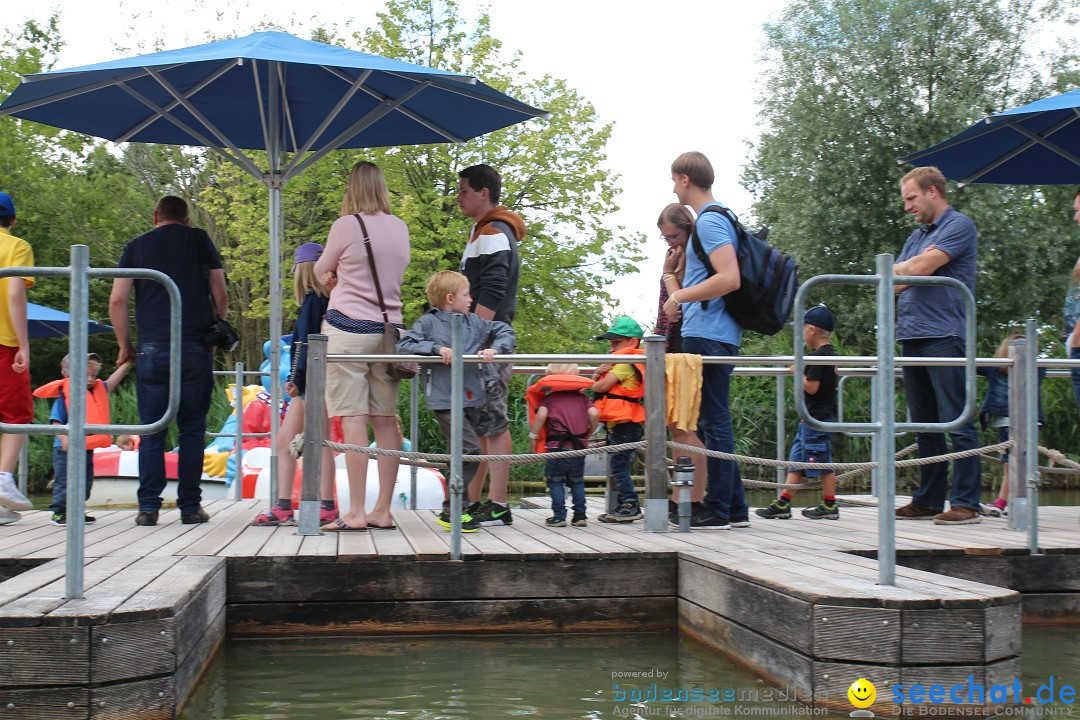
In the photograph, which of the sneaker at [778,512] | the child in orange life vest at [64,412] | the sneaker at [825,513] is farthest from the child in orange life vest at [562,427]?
the child in orange life vest at [64,412]

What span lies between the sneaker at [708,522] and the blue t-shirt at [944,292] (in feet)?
4.51

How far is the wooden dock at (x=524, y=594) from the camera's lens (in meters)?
3.64

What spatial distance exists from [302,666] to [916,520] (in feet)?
12.7

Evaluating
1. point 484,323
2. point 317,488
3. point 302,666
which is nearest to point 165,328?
point 317,488

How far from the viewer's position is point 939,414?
6320 mm

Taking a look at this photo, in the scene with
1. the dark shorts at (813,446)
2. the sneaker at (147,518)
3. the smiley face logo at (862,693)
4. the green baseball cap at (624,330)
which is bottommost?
the smiley face logo at (862,693)

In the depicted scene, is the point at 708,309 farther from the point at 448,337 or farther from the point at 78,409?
the point at 78,409

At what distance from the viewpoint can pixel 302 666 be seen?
15.5ft

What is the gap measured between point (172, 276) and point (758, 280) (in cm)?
307

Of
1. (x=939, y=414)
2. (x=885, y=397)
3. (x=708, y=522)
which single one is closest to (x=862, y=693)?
(x=885, y=397)

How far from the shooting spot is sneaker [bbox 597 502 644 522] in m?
6.86

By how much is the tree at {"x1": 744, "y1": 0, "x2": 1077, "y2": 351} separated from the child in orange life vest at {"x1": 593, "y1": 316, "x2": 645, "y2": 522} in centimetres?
1796

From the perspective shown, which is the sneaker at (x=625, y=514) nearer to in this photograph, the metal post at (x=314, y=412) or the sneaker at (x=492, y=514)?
the sneaker at (x=492, y=514)

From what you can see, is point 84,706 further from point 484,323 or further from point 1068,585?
point 1068,585
